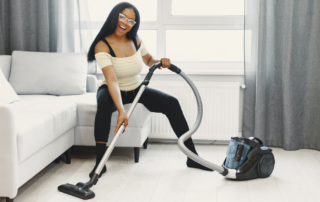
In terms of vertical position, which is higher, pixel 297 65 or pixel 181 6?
pixel 181 6

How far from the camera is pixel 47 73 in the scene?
2.90 m

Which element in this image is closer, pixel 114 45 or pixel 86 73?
pixel 114 45

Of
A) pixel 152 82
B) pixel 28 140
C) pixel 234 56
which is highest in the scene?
pixel 234 56

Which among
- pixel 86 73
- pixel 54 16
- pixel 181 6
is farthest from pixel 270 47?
pixel 54 16

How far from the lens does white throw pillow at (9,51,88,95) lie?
2.88 metres

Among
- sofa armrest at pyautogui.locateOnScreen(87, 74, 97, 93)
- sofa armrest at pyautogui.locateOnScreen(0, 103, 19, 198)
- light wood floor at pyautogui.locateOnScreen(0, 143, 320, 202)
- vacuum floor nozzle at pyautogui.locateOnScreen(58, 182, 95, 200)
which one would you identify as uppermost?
sofa armrest at pyautogui.locateOnScreen(87, 74, 97, 93)

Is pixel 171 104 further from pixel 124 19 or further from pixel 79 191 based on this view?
pixel 79 191

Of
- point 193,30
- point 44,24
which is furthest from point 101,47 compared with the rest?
point 193,30

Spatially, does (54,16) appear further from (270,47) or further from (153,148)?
(270,47)

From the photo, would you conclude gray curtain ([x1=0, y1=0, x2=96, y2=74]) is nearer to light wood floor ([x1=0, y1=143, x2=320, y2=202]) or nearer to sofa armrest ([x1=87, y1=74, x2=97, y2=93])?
sofa armrest ([x1=87, y1=74, x2=97, y2=93])

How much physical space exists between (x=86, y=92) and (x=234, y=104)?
125 centimetres

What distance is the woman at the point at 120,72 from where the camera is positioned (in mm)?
2301

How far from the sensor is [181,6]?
10.6 ft

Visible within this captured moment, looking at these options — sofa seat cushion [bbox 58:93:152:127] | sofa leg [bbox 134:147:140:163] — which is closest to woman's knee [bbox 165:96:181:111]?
sofa seat cushion [bbox 58:93:152:127]
